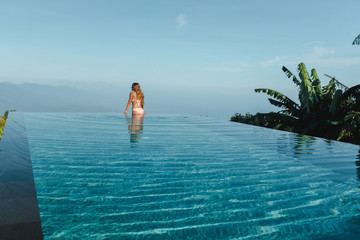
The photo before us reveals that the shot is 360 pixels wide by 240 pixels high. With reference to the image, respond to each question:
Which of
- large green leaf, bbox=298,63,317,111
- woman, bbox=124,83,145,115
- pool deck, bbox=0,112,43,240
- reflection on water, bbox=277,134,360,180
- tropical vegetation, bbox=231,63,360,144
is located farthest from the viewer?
large green leaf, bbox=298,63,317,111

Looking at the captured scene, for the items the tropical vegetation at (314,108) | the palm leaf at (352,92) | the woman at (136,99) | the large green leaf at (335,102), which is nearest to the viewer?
the large green leaf at (335,102)

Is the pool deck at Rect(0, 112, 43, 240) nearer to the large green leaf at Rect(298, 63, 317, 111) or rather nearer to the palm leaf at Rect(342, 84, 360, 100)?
the large green leaf at Rect(298, 63, 317, 111)

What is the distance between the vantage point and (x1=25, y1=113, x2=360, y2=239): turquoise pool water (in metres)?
2.47

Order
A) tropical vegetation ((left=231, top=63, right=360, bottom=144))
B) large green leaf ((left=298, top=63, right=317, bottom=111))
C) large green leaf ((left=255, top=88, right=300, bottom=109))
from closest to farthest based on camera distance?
tropical vegetation ((left=231, top=63, right=360, bottom=144)) → large green leaf ((left=298, top=63, right=317, bottom=111)) → large green leaf ((left=255, top=88, right=300, bottom=109))

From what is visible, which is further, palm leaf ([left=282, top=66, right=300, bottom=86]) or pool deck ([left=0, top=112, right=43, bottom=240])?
palm leaf ([left=282, top=66, right=300, bottom=86])

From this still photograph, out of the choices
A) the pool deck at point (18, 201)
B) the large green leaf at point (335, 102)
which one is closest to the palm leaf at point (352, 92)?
the large green leaf at point (335, 102)

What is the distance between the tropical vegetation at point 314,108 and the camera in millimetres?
11477

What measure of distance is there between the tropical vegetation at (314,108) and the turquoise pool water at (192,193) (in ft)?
20.2

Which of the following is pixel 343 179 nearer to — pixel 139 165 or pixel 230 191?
pixel 230 191

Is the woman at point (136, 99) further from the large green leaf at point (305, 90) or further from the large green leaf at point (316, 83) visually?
the large green leaf at point (316, 83)

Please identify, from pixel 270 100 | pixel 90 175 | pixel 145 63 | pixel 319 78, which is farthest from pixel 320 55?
pixel 90 175

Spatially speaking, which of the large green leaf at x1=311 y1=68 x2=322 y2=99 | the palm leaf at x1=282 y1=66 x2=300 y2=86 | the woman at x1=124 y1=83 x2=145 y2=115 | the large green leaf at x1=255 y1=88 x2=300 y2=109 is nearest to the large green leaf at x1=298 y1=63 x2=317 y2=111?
the large green leaf at x1=311 y1=68 x2=322 y2=99

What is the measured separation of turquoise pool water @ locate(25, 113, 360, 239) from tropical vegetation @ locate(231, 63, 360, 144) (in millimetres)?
6164

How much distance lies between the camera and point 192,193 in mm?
3311
